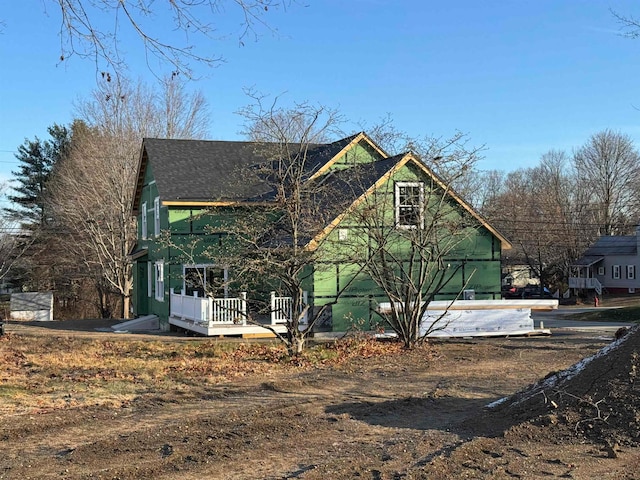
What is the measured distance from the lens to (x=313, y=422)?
321 inches

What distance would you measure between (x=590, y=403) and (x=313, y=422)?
3.24 metres

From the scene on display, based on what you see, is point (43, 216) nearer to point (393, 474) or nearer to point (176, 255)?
point (176, 255)

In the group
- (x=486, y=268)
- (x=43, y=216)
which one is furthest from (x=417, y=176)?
(x=43, y=216)

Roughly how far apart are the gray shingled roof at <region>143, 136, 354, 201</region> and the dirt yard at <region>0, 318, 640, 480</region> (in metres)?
11.0

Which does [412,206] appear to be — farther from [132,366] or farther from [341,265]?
[132,366]

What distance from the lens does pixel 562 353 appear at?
53.2ft

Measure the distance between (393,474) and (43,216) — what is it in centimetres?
4444

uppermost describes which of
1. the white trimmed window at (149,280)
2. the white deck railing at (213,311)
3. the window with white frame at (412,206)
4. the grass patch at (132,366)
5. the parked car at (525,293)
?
the window with white frame at (412,206)

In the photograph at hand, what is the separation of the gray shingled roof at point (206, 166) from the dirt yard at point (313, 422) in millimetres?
11021

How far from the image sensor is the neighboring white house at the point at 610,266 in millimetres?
57562

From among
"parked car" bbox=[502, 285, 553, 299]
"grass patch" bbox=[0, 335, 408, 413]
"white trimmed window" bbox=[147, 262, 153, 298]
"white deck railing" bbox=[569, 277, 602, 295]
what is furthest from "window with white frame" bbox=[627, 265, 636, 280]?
"grass patch" bbox=[0, 335, 408, 413]

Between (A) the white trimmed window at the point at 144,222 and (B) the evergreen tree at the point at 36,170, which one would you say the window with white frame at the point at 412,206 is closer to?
(A) the white trimmed window at the point at 144,222

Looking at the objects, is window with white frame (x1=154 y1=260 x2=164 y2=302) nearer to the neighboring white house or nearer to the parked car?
the parked car

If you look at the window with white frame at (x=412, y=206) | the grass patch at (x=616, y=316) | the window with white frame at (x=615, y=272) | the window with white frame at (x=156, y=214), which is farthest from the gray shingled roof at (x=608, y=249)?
the window with white frame at (x=412, y=206)
